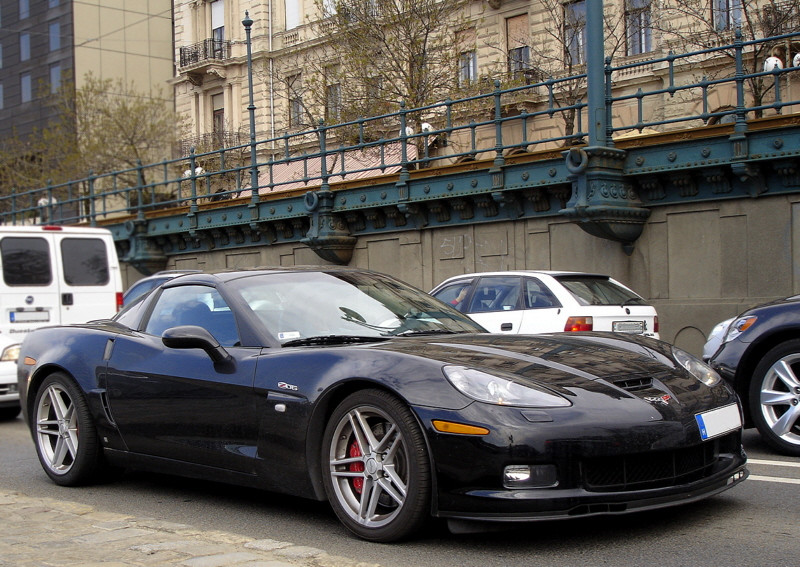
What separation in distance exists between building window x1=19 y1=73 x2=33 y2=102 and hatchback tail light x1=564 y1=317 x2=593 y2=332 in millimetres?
57577

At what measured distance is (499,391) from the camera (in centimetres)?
446

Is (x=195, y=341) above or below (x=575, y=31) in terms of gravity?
below

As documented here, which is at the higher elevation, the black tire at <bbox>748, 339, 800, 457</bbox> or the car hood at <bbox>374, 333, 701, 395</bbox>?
the car hood at <bbox>374, 333, 701, 395</bbox>

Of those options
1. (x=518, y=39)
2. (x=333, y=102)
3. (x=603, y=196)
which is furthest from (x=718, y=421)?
(x=518, y=39)

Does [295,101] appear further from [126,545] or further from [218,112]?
[126,545]

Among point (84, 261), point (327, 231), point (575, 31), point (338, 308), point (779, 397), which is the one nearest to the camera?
point (338, 308)

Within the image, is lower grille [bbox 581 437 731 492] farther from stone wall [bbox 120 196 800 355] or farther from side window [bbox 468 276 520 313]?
stone wall [bbox 120 196 800 355]

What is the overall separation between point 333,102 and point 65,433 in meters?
20.3

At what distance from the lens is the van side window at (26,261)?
1506cm

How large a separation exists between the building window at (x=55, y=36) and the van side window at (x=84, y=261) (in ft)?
158

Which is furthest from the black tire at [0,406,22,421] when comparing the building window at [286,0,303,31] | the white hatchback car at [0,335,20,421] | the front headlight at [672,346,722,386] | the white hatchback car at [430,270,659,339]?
the building window at [286,0,303,31]

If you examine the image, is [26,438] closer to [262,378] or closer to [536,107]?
[262,378]

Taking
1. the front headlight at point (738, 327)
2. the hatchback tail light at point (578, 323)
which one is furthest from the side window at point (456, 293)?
the front headlight at point (738, 327)

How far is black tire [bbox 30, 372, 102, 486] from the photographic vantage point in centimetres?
661
